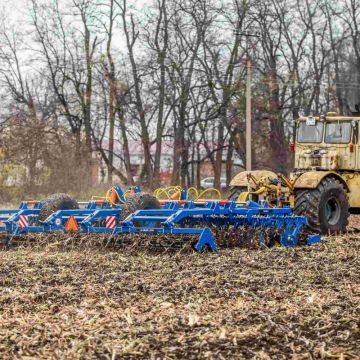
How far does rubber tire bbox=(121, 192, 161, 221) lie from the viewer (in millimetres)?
11320

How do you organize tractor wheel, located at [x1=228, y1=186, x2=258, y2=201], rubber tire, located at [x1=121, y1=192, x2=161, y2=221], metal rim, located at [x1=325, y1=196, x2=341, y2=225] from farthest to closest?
tractor wheel, located at [x1=228, y1=186, x2=258, y2=201] < metal rim, located at [x1=325, y1=196, x2=341, y2=225] < rubber tire, located at [x1=121, y1=192, x2=161, y2=221]

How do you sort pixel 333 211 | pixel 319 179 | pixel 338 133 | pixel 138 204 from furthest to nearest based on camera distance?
1. pixel 338 133
2. pixel 333 211
3. pixel 319 179
4. pixel 138 204

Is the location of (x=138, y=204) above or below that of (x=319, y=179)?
below

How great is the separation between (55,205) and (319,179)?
4593mm

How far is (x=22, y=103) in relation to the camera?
37.5 m

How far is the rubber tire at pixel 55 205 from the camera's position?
12.6m

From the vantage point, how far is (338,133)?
1516 centimetres

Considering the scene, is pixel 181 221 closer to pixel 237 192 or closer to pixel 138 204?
pixel 138 204

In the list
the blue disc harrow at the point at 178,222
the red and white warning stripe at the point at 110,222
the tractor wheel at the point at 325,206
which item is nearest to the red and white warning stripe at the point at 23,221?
the blue disc harrow at the point at 178,222

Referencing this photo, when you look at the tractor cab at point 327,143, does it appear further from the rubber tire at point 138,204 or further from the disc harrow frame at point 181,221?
the rubber tire at point 138,204

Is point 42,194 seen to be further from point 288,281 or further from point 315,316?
point 315,316

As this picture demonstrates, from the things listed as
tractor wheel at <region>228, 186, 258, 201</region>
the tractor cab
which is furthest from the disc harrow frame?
the tractor cab

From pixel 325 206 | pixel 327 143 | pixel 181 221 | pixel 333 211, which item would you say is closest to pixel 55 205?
pixel 181 221

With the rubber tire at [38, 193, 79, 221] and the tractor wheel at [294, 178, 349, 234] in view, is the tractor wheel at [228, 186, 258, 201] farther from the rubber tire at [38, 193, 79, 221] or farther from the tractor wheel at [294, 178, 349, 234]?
the rubber tire at [38, 193, 79, 221]
